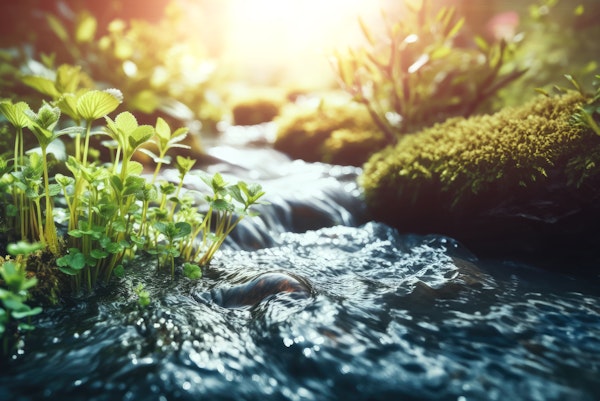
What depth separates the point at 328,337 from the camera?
6.02 ft

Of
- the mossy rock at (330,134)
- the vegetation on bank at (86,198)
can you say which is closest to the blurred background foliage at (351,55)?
the mossy rock at (330,134)

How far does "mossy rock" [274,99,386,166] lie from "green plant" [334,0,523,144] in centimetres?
45

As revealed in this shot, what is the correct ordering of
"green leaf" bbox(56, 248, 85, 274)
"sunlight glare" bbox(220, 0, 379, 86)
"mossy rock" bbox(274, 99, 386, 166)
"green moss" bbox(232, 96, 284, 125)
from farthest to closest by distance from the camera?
"sunlight glare" bbox(220, 0, 379, 86)
"green moss" bbox(232, 96, 284, 125)
"mossy rock" bbox(274, 99, 386, 166)
"green leaf" bbox(56, 248, 85, 274)

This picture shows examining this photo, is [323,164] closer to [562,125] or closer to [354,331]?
[562,125]

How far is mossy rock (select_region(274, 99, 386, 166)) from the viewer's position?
5.51 meters

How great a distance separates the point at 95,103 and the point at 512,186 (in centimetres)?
282

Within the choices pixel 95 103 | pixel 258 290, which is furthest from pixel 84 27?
pixel 258 290

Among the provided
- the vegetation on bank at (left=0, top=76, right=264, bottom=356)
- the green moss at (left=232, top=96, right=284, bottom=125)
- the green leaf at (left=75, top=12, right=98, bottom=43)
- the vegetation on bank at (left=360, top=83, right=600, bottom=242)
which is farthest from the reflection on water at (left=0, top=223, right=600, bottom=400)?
the green moss at (left=232, top=96, right=284, bottom=125)

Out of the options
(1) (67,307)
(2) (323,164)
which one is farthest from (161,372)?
(2) (323,164)

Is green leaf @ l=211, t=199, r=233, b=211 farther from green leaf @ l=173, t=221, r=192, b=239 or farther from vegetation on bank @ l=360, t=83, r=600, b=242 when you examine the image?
vegetation on bank @ l=360, t=83, r=600, b=242

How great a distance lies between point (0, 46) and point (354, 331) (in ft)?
20.5

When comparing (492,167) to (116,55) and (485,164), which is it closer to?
(485,164)

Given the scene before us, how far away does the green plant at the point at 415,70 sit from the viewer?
4.47m

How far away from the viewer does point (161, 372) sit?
1.59 metres
